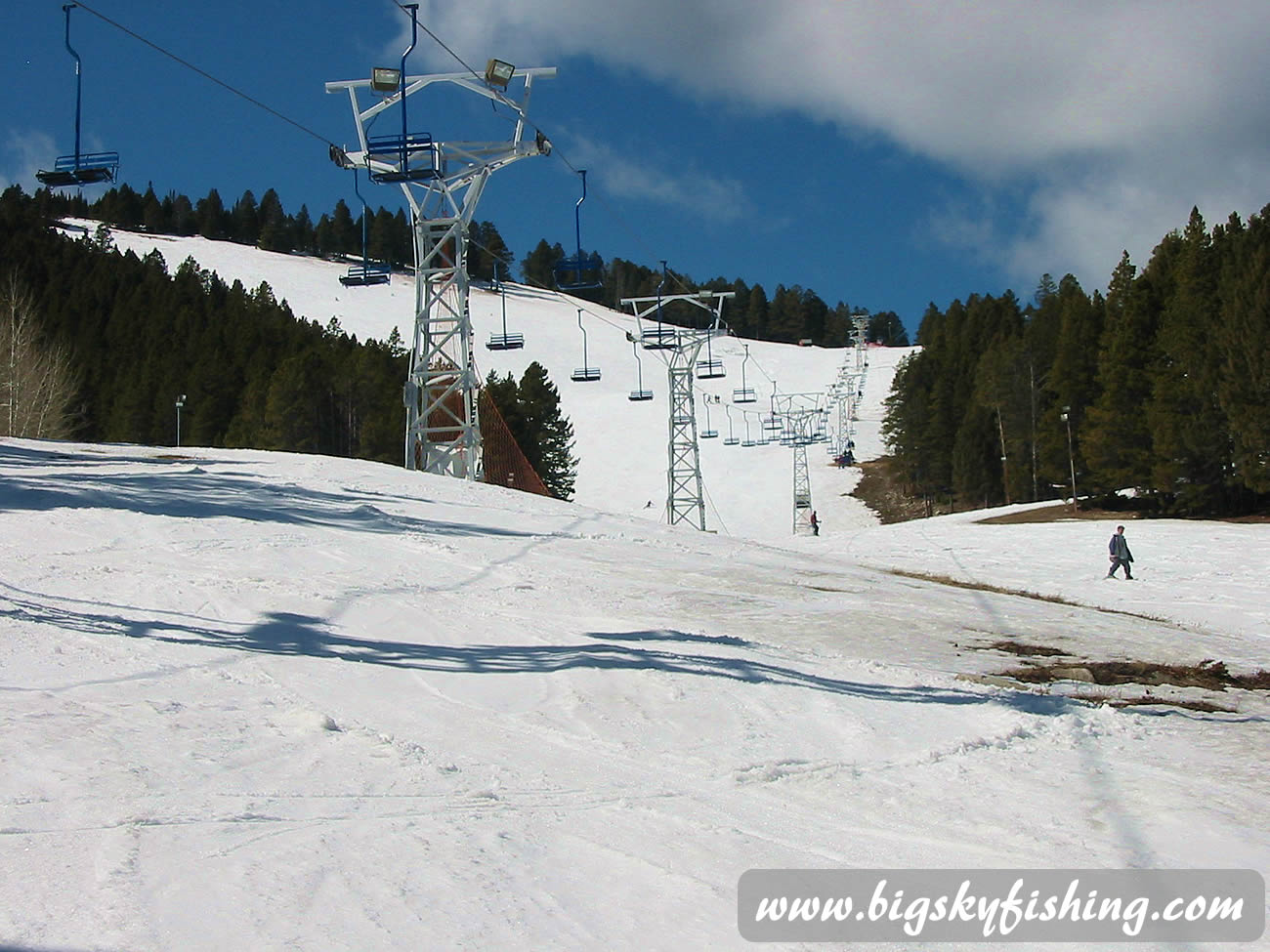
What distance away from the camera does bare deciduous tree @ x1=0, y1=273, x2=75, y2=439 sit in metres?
50.9

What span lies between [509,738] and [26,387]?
187 feet

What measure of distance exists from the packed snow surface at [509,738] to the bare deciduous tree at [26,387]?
39.7m

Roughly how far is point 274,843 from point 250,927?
83 centimetres

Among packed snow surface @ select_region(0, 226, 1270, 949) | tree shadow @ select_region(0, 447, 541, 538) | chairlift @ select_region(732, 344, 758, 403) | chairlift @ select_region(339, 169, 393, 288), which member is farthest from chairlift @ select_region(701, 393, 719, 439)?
packed snow surface @ select_region(0, 226, 1270, 949)

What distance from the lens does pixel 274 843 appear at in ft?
15.9

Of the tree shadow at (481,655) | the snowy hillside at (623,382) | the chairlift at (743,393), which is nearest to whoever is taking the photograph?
the tree shadow at (481,655)

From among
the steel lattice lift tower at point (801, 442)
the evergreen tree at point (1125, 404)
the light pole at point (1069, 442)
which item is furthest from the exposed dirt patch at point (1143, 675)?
the light pole at point (1069, 442)

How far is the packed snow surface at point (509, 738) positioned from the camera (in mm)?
4473

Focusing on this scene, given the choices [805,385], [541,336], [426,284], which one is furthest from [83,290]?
[426,284]

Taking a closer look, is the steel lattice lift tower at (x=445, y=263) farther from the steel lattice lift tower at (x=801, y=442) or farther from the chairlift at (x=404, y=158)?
the steel lattice lift tower at (x=801, y=442)

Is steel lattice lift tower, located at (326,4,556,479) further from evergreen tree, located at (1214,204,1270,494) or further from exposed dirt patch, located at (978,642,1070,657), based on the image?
evergreen tree, located at (1214,204,1270,494)

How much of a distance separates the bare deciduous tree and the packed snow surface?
39729 mm

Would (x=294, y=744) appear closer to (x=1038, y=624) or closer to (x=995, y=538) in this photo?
(x=1038, y=624)

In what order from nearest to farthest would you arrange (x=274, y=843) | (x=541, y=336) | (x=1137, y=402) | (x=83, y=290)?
(x=274, y=843)
(x=1137, y=402)
(x=83, y=290)
(x=541, y=336)
